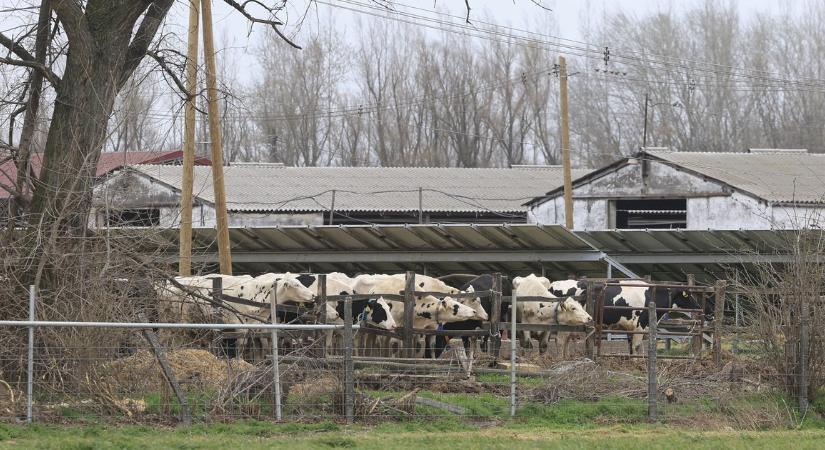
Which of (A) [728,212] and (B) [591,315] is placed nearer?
(B) [591,315]

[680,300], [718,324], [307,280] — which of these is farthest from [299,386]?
[680,300]

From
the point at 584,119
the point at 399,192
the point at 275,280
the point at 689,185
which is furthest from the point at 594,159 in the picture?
the point at 275,280

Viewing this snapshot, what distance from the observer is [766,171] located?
44562 mm

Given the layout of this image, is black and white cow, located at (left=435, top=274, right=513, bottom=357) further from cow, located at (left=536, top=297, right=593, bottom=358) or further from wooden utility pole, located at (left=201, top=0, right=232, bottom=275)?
wooden utility pole, located at (left=201, top=0, right=232, bottom=275)

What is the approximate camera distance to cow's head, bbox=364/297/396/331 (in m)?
20.4

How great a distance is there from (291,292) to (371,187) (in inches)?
1126

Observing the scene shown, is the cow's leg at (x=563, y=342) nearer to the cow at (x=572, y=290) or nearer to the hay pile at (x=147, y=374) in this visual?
the cow at (x=572, y=290)

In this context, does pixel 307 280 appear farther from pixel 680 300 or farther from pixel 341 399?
pixel 341 399

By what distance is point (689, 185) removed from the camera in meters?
41.1

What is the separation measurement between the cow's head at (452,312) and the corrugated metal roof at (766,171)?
1847 centimetres

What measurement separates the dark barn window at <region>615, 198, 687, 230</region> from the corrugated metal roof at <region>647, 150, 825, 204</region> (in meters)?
1.63

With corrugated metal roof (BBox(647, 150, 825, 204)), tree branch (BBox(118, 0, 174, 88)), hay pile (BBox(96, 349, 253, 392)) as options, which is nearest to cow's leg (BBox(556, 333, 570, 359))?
hay pile (BBox(96, 349, 253, 392))

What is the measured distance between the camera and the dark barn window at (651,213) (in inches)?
1687

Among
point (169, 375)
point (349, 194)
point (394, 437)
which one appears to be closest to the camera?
point (394, 437)
